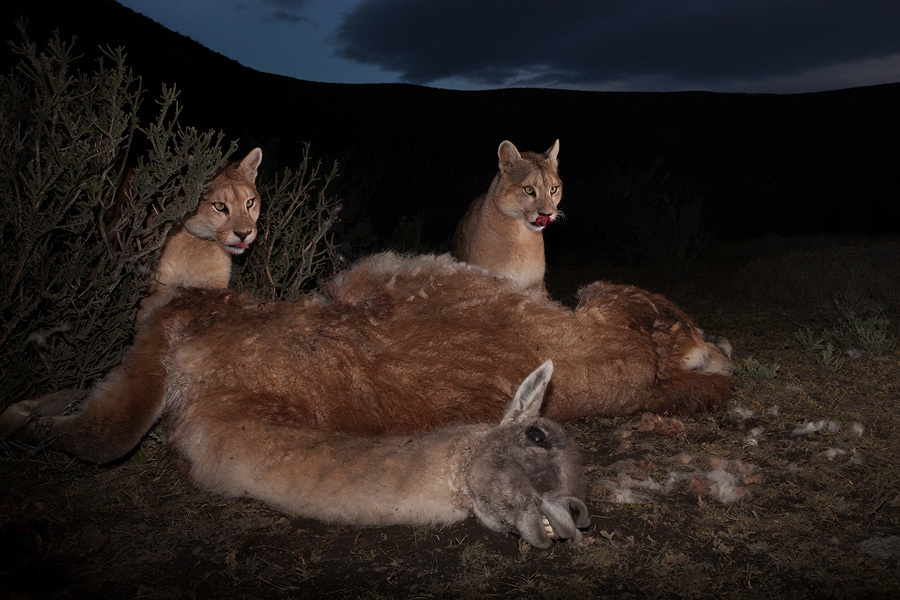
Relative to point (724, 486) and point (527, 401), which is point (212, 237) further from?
point (724, 486)

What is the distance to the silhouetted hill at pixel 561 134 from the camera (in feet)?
53.2

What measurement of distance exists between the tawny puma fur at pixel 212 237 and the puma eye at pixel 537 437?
2.77 meters

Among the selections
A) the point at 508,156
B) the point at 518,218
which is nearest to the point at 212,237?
the point at 518,218

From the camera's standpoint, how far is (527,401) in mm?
2404

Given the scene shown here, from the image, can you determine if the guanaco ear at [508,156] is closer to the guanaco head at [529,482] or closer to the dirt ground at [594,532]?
the dirt ground at [594,532]

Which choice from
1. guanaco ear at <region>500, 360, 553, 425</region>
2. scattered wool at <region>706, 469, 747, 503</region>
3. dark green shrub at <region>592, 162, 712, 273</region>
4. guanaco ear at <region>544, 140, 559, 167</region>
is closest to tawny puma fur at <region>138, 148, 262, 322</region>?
guanaco ear at <region>500, 360, 553, 425</region>

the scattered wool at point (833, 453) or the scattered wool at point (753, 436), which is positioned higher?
the scattered wool at point (833, 453)

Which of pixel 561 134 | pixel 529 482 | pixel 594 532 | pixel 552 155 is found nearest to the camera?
pixel 529 482

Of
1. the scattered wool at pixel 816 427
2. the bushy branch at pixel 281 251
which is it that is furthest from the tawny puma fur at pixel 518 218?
the scattered wool at pixel 816 427

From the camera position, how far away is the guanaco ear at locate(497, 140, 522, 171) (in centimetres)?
720

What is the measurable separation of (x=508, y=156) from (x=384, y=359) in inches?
188

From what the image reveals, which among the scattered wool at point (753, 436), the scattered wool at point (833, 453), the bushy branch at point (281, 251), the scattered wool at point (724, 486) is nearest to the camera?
the scattered wool at point (724, 486)

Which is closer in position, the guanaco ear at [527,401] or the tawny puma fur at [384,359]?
the guanaco ear at [527,401]

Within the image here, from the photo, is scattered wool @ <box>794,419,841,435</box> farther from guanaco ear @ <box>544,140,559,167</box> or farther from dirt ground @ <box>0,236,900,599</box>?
guanaco ear @ <box>544,140,559,167</box>
